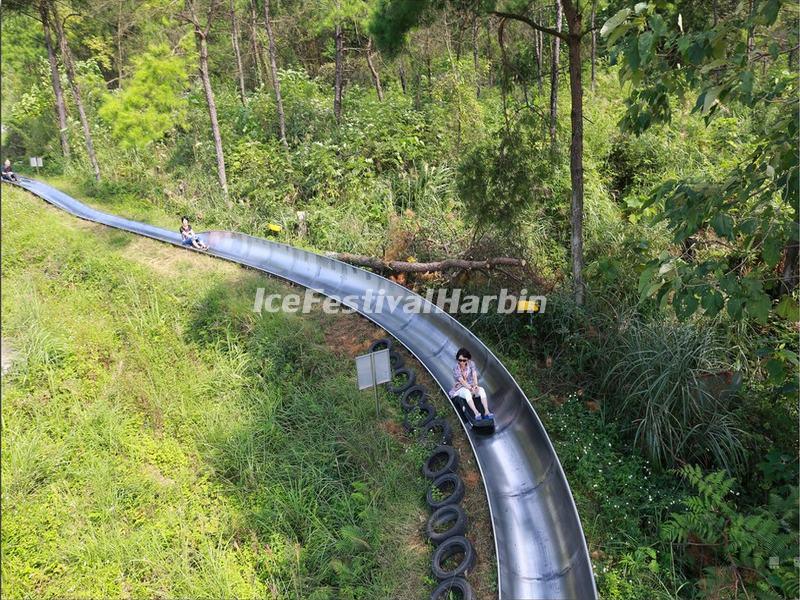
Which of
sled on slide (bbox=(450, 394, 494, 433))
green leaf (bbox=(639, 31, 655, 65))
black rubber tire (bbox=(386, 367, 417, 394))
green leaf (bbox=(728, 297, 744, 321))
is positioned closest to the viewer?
green leaf (bbox=(639, 31, 655, 65))

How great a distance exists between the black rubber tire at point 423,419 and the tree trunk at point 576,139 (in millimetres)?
3109

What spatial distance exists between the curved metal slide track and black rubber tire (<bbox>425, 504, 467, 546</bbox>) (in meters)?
0.36

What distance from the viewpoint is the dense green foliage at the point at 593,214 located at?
425 cm

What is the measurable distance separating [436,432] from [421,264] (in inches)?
166

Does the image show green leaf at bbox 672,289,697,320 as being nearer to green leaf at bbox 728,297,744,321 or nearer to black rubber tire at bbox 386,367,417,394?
green leaf at bbox 728,297,744,321

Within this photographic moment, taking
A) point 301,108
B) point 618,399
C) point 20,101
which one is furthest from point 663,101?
point 20,101

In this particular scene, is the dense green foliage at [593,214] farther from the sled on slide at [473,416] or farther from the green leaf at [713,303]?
the sled on slide at [473,416]

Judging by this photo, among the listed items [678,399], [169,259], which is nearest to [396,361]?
[678,399]

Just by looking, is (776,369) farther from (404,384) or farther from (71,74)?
(71,74)

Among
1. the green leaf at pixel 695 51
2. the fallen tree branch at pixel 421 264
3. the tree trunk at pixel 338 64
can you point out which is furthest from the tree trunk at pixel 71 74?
the green leaf at pixel 695 51

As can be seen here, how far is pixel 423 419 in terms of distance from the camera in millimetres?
7109

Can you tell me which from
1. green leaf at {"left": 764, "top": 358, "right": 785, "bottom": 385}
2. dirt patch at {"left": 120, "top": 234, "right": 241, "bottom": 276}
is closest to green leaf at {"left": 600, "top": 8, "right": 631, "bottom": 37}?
green leaf at {"left": 764, "top": 358, "right": 785, "bottom": 385}

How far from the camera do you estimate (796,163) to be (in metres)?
4.17

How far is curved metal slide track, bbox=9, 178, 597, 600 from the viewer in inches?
198
